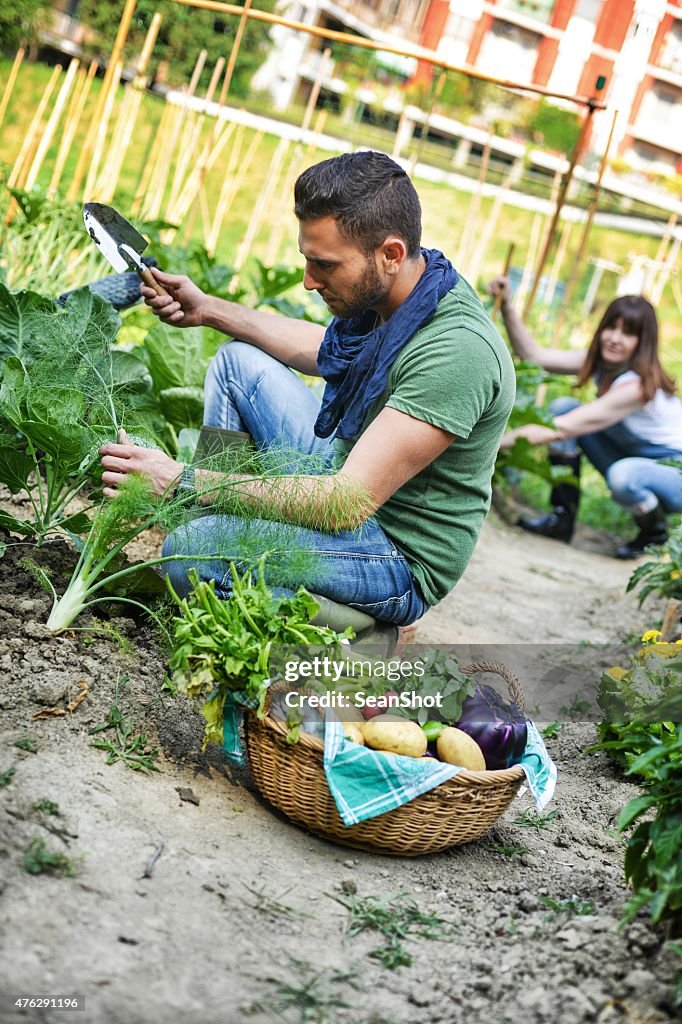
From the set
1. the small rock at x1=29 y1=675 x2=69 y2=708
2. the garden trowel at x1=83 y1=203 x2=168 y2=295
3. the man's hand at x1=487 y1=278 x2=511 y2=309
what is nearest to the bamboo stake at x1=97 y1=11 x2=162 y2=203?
the man's hand at x1=487 y1=278 x2=511 y2=309

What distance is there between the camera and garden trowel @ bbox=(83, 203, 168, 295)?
Answer: 115 inches

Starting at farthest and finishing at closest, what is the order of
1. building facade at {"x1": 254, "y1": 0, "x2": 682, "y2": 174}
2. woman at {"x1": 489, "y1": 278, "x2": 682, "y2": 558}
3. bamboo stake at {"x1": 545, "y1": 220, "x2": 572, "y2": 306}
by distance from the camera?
building facade at {"x1": 254, "y1": 0, "x2": 682, "y2": 174} < bamboo stake at {"x1": 545, "y1": 220, "x2": 572, "y2": 306} < woman at {"x1": 489, "y1": 278, "x2": 682, "y2": 558}

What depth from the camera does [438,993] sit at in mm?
1742

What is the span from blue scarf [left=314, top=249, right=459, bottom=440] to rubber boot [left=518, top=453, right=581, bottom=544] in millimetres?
3644

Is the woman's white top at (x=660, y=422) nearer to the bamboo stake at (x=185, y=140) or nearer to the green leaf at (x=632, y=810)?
the bamboo stake at (x=185, y=140)

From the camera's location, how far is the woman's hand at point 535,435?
566cm

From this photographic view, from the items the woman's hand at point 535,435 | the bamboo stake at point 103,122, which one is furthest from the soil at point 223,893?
the bamboo stake at point 103,122

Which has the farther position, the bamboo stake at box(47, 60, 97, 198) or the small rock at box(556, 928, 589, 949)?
the bamboo stake at box(47, 60, 97, 198)

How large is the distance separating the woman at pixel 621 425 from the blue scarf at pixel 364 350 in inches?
111

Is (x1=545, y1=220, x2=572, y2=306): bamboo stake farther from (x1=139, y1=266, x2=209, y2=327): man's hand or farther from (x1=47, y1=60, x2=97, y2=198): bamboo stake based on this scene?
(x1=139, y1=266, x2=209, y2=327): man's hand

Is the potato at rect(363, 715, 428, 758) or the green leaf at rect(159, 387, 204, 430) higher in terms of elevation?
the green leaf at rect(159, 387, 204, 430)

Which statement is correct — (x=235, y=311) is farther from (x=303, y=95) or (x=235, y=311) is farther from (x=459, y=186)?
(x=303, y=95)

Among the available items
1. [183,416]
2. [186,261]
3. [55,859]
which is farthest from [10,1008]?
[186,261]

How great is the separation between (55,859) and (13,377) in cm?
150
